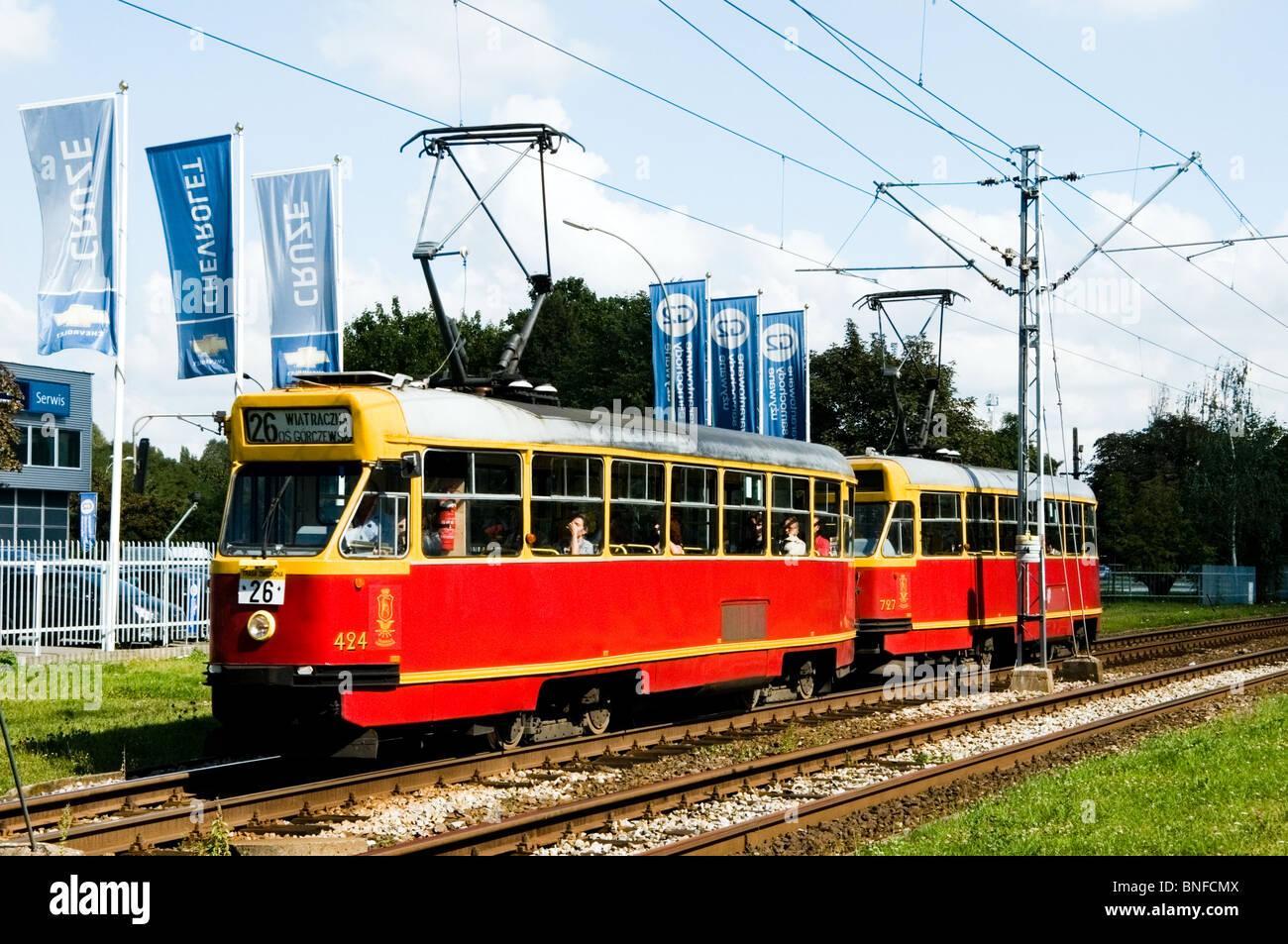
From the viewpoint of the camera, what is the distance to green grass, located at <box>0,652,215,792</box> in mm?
13672

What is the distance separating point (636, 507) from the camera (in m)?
15.4

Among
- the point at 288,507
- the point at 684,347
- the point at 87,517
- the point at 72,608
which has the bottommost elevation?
the point at 72,608

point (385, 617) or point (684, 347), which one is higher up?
point (684, 347)

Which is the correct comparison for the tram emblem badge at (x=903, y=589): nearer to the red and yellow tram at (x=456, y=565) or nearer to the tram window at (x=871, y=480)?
the tram window at (x=871, y=480)

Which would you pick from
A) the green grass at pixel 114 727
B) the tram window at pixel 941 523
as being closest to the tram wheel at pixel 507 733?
the green grass at pixel 114 727

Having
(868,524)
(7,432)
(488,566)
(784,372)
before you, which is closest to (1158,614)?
(784,372)

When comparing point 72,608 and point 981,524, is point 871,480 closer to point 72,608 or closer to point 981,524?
point 981,524

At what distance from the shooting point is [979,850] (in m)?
9.66

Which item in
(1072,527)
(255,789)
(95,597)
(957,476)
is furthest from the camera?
(1072,527)

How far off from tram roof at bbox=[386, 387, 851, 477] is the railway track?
283cm

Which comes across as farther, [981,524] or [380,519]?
[981,524]

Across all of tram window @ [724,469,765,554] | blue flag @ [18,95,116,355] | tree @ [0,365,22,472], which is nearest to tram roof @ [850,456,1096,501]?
tram window @ [724,469,765,554]

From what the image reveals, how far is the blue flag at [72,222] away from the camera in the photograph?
72.7ft

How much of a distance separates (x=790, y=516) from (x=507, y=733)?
5.87 m
